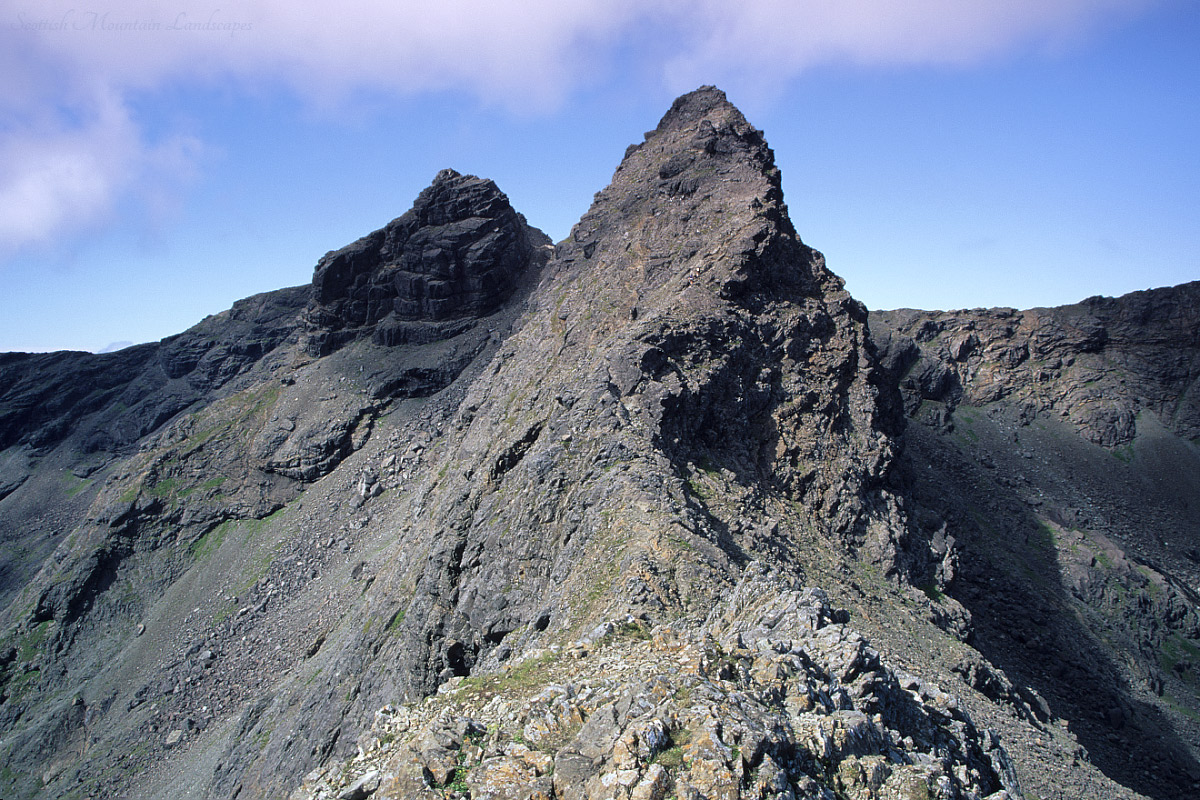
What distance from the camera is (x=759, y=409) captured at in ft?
115

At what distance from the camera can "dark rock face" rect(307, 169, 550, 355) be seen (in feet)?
290

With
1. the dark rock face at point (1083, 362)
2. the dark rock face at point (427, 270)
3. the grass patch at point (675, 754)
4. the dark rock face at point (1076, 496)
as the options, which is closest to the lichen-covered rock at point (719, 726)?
the grass patch at point (675, 754)

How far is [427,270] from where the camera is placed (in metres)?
89.4

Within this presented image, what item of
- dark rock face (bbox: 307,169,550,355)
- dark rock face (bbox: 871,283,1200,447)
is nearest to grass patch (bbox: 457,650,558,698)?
dark rock face (bbox: 307,169,550,355)

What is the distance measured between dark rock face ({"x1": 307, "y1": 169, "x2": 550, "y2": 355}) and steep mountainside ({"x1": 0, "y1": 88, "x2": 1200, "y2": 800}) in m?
0.56

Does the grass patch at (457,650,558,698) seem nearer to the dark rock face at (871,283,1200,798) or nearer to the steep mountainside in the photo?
the steep mountainside

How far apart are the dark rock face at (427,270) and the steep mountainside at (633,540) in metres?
0.56

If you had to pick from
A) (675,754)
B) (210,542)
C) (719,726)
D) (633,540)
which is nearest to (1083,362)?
(633,540)

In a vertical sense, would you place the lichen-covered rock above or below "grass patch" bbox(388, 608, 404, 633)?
above

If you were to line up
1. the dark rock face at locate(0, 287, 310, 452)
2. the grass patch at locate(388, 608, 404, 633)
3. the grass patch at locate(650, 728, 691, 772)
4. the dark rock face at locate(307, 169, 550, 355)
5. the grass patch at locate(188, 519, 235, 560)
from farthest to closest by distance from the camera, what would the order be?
1. the dark rock face at locate(0, 287, 310, 452)
2. the dark rock face at locate(307, 169, 550, 355)
3. the grass patch at locate(188, 519, 235, 560)
4. the grass patch at locate(388, 608, 404, 633)
5. the grass patch at locate(650, 728, 691, 772)

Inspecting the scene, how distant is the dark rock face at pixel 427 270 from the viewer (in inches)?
3477

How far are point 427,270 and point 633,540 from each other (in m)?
73.8

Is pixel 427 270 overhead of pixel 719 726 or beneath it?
overhead

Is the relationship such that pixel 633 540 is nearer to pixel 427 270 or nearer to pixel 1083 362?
pixel 427 270
